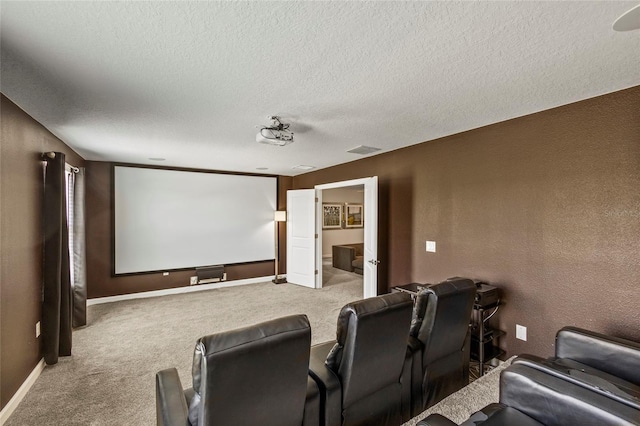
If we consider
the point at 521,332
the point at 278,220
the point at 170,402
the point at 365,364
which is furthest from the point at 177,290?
the point at 521,332

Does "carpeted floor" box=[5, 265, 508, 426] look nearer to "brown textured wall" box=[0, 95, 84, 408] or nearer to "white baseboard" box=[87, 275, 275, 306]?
"white baseboard" box=[87, 275, 275, 306]

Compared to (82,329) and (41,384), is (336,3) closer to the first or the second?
(41,384)

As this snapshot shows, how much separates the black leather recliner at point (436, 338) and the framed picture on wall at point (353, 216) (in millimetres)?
7326

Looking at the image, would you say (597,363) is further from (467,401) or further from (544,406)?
(467,401)

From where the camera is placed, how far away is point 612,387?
1.44 m

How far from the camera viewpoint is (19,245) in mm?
2441

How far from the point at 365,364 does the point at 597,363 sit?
64.2 inches

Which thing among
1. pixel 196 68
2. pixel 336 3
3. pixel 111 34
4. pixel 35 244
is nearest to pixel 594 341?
pixel 336 3

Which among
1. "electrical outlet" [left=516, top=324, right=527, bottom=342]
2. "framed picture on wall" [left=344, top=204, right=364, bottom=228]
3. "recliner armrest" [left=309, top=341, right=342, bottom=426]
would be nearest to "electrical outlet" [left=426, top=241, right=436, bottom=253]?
"electrical outlet" [left=516, top=324, right=527, bottom=342]

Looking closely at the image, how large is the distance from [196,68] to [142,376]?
2830mm

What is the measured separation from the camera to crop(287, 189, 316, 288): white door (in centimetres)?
589

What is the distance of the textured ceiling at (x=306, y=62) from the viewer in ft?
→ 4.50

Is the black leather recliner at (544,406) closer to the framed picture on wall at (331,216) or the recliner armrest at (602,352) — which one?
the recliner armrest at (602,352)

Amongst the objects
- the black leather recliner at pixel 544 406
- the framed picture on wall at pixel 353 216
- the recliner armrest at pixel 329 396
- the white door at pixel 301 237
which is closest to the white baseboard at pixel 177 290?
the white door at pixel 301 237
